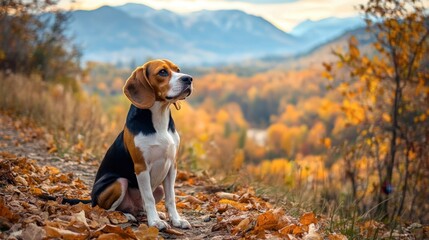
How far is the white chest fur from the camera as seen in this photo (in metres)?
4.58

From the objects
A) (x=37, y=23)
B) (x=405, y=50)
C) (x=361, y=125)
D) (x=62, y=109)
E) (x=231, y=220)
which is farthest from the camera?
(x=37, y=23)

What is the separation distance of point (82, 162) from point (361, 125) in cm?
558

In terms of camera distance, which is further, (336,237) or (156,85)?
(156,85)

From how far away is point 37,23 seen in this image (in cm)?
1769

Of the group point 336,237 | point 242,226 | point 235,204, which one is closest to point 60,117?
point 235,204

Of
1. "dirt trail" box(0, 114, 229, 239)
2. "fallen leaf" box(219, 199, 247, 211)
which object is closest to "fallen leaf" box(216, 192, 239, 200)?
"fallen leaf" box(219, 199, 247, 211)

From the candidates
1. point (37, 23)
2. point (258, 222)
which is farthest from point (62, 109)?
point (258, 222)

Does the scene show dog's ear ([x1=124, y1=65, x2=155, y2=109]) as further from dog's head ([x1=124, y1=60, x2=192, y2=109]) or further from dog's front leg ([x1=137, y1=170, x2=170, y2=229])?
dog's front leg ([x1=137, y1=170, x2=170, y2=229])

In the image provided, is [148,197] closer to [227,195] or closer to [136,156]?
[136,156]

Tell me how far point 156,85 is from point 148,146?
1.71ft

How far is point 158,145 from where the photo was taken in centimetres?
460

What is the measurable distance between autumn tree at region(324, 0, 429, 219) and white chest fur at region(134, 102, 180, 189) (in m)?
5.11

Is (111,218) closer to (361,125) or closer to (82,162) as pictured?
(82,162)

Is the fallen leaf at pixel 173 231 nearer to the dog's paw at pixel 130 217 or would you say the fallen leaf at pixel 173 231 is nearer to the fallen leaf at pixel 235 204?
the dog's paw at pixel 130 217
